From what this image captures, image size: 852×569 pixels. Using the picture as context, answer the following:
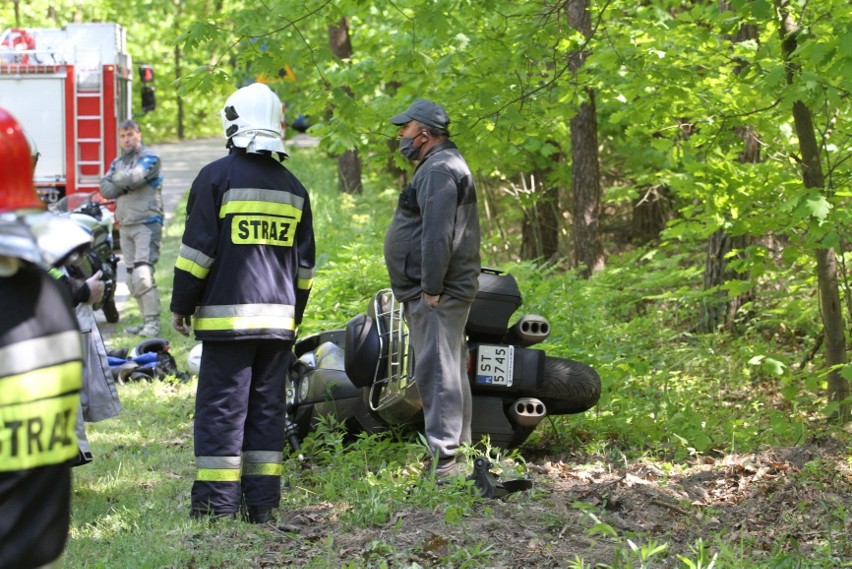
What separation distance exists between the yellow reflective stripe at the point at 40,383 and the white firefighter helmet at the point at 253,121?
3001mm

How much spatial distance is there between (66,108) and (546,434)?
1244 cm

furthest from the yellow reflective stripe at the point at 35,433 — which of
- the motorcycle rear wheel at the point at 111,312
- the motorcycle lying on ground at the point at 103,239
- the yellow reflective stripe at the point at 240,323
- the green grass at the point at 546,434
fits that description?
the motorcycle rear wheel at the point at 111,312

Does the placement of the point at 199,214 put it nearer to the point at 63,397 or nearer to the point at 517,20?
the point at 63,397

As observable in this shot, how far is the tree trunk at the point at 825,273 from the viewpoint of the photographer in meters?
7.43

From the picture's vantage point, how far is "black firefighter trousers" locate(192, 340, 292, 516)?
17.7 feet

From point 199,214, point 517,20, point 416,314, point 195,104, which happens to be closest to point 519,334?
point 416,314

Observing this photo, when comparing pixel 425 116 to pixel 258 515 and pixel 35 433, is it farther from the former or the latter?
pixel 35 433

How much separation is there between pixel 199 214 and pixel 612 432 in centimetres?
319

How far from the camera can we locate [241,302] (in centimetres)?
540

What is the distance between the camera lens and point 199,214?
5.43m

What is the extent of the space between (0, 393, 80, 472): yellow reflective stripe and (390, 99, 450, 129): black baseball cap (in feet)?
12.3

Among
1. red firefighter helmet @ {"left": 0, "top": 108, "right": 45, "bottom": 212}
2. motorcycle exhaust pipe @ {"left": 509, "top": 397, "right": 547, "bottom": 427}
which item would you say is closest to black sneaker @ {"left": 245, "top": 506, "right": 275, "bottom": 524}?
motorcycle exhaust pipe @ {"left": 509, "top": 397, "right": 547, "bottom": 427}

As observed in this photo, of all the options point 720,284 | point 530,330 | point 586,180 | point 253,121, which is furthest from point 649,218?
point 253,121

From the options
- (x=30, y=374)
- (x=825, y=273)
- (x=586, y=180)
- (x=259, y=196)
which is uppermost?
(x=586, y=180)
